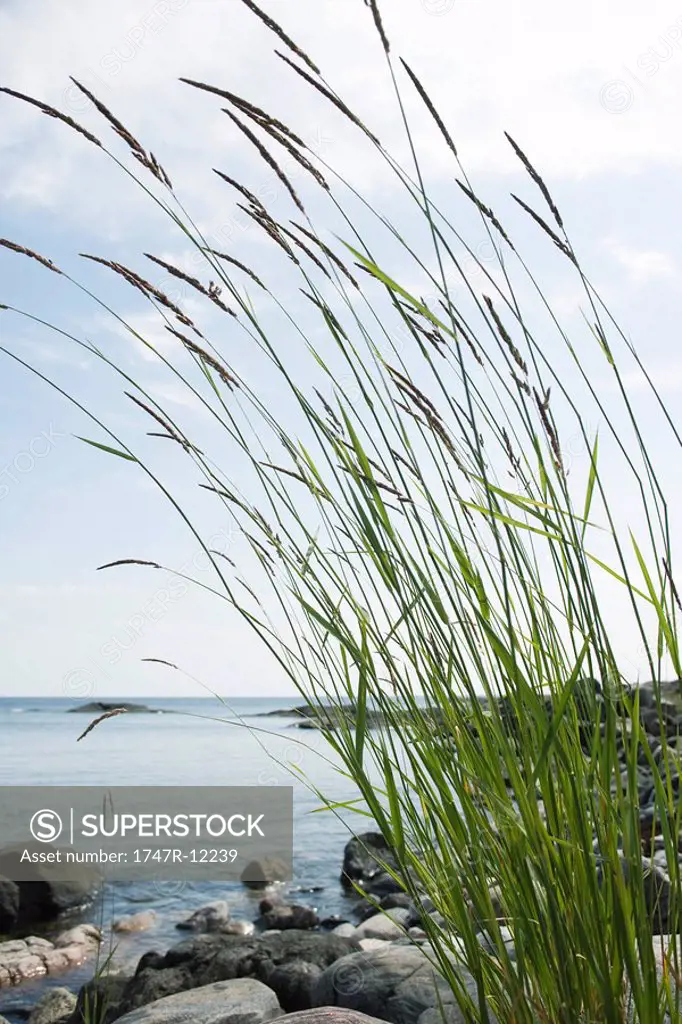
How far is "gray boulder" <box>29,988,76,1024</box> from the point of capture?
4.42 metres

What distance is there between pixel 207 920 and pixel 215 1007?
355 cm

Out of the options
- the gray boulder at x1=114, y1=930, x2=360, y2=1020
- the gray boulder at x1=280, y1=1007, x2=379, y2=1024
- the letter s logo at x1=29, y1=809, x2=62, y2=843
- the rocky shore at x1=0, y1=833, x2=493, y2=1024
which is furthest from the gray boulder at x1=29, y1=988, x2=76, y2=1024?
the letter s logo at x1=29, y1=809, x2=62, y2=843

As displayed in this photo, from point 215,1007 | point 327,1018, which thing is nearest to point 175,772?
point 215,1007

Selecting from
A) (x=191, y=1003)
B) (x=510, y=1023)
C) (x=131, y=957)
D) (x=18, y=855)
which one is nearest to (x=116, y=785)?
(x=18, y=855)

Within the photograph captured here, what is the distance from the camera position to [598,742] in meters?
1.01

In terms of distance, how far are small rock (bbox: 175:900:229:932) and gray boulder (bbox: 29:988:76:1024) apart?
1.76m

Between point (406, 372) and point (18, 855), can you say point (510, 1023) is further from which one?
point (18, 855)

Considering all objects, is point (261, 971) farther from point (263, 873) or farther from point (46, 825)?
point (46, 825)

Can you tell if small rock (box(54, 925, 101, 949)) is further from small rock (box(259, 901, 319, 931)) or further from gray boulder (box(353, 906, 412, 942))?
gray boulder (box(353, 906, 412, 942))

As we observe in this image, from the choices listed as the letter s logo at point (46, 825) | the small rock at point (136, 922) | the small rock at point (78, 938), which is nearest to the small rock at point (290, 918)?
the small rock at point (136, 922)

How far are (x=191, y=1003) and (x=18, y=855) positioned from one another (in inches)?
178

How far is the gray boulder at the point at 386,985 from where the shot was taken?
2.64 m

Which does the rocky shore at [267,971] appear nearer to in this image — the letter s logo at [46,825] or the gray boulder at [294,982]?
the gray boulder at [294,982]

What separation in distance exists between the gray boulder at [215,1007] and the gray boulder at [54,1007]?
5.04ft
